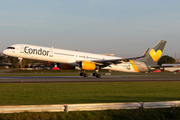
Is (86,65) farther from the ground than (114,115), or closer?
farther from the ground

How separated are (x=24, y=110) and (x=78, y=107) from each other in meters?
2.53

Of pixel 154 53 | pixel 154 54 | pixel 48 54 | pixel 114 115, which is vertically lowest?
pixel 114 115

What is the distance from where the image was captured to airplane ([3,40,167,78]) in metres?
36.2

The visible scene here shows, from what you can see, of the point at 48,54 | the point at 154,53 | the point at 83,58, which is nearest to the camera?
the point at 48,54

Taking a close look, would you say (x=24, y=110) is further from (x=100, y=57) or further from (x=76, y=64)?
(x=100, y=57)

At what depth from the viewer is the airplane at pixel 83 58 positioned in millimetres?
36156

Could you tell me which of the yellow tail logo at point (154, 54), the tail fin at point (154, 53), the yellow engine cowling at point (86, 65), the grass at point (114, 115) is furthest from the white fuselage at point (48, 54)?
the grass at point (114, 115)

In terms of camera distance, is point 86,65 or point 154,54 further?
point 154,54

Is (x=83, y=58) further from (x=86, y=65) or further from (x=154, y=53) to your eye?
(x=154, y=53)

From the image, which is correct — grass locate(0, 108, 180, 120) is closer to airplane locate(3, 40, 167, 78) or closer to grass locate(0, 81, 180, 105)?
grass locate(0, 81, 180, 105)

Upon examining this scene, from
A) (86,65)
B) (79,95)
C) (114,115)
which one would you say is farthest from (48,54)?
(114,115)

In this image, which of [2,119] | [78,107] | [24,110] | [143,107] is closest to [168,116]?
[143,107]

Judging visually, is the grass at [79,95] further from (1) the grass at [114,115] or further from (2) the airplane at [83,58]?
(2) the airplane at [83,58]

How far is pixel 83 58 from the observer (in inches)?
1646
